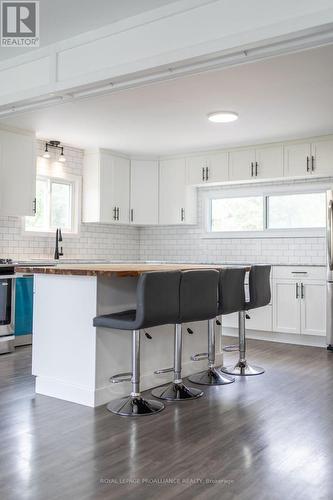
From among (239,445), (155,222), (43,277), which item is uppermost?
(155,222)

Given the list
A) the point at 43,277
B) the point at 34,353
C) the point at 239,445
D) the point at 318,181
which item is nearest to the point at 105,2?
the point at 43,277

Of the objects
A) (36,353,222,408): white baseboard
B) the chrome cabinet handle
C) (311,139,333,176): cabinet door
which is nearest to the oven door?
(36,353,222,408): white baseboard

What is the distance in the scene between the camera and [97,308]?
3.32m

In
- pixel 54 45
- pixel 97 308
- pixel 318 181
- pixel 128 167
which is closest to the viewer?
pixel 97 308

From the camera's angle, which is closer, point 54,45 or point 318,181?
point 54,45

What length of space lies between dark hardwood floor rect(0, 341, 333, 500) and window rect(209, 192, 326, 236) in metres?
3.03

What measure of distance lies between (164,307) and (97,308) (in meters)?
0.48

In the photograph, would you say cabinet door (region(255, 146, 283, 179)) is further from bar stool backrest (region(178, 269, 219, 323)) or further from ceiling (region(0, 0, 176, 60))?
ceiling (region(0, 0, 176, 60))

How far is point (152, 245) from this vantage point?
7.75 meters

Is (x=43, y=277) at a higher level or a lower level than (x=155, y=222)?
lower

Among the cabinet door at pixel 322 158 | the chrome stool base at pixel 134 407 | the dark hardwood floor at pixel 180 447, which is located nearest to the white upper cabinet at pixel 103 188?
the cabinet door at pixel 322 158

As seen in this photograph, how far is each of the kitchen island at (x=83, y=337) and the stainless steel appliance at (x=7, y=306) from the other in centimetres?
157

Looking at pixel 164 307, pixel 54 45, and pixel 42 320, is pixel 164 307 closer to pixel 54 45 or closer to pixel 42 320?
pixel 42 320

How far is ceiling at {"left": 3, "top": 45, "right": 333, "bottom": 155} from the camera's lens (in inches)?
156
